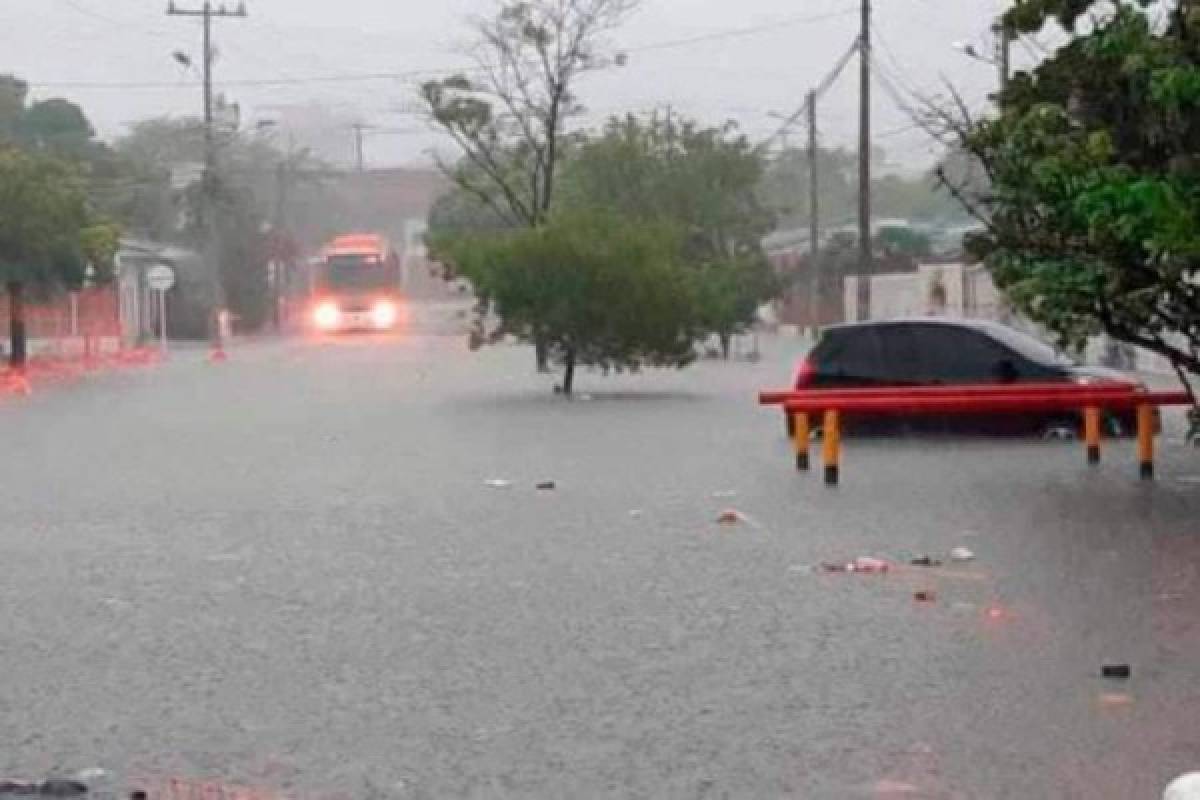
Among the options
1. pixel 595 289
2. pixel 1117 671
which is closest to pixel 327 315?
pixel 595 289

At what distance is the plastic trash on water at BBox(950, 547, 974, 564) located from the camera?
16562 millimetres

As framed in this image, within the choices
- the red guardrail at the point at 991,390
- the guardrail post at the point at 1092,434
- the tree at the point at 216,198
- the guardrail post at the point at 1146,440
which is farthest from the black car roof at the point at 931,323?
the tree at the point at 216,198

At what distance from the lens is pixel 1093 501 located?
20594 mm

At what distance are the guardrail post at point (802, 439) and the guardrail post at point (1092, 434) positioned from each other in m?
2.67

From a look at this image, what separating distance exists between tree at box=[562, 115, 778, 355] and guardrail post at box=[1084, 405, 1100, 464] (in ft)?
152

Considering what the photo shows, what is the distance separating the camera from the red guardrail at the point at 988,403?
899 inches

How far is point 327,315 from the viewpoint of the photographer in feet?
330

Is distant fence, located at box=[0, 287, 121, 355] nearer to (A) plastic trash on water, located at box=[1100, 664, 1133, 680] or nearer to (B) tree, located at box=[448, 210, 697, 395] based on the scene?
(B) tree, located at box=[448, 210, 697, 395]

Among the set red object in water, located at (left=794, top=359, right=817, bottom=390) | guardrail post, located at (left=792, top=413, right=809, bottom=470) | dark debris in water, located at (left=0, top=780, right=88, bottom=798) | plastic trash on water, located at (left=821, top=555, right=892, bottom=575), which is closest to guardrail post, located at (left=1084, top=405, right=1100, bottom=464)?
guardrail post, located at (left=792, top=413, right=809, bottom=470)

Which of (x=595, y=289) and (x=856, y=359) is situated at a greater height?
(x=595, y=289)

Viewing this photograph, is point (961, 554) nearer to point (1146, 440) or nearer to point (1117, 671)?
point (1117, 671)

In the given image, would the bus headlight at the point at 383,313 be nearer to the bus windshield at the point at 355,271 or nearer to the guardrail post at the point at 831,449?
the bus windshield at the point at 355,271

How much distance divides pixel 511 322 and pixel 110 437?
1302 centimetres

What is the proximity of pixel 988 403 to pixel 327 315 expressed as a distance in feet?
252
